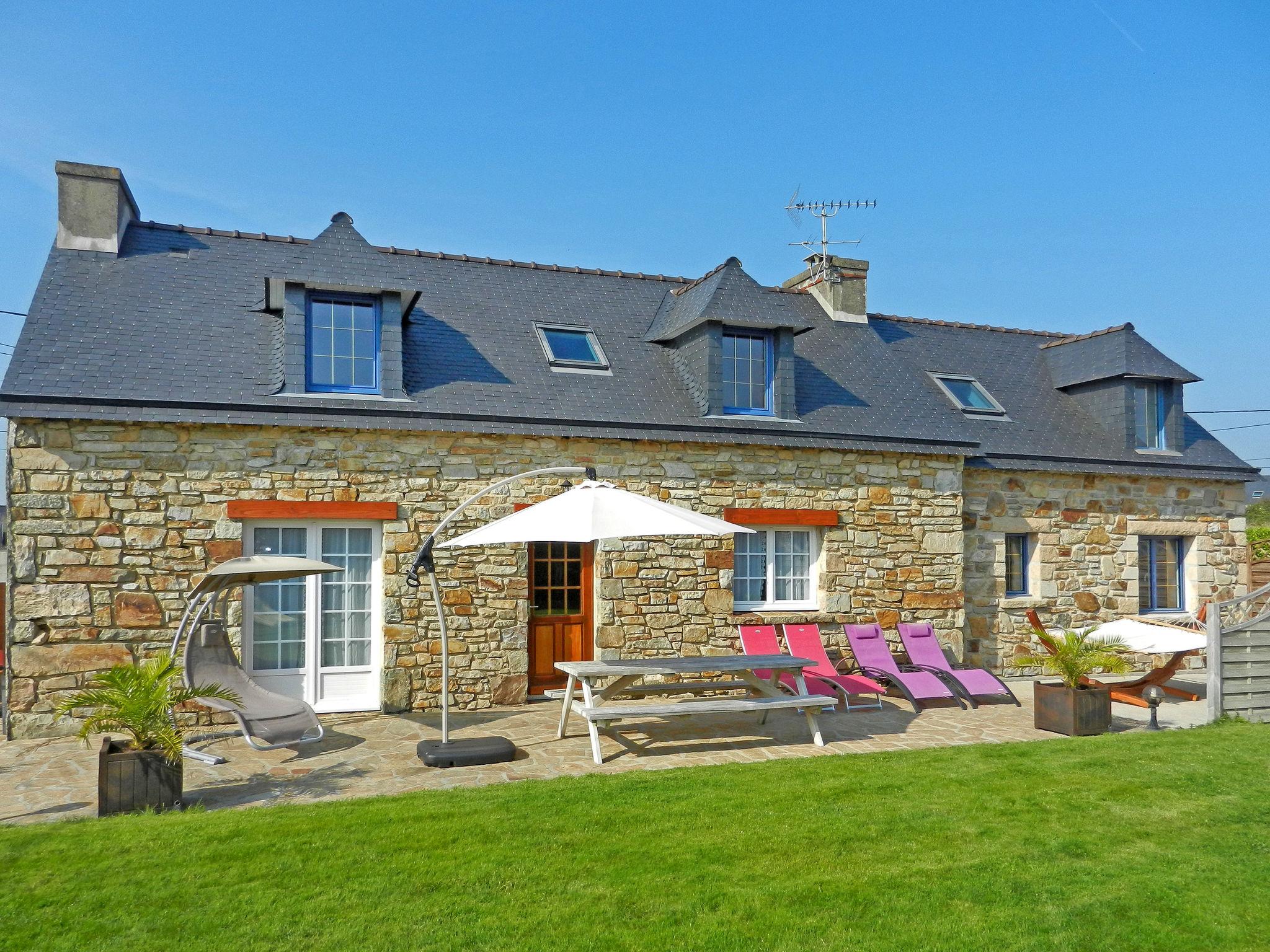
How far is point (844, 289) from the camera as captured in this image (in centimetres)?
1386

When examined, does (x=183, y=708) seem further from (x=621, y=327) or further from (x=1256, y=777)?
(x=1256, y=777)

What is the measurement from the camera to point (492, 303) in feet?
38.8

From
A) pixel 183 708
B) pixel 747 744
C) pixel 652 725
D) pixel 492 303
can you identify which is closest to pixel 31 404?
pixel 183 708

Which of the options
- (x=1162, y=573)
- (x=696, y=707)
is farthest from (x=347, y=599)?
(x=1162, y=573)

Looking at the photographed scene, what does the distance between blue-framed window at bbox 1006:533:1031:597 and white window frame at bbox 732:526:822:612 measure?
3.21m

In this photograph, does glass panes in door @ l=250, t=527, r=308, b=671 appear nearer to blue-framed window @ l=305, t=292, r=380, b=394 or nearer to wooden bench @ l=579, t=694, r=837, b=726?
blue-framed window @ l=305, t=292, r=380, b=394

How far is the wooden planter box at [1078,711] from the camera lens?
8320mm

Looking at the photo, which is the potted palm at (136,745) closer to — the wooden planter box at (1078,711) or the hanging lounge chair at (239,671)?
the hanging lounge chair at (239,671)

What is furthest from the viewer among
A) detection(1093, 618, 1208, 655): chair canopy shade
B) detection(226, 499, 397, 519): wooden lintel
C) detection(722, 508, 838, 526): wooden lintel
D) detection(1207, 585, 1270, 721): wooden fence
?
detection(722, 508, 838, 526): wooden lintel

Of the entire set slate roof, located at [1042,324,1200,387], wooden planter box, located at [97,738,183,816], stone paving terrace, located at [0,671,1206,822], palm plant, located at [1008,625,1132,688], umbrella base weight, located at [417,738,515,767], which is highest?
slate roof, located at [1042,324,1200,387]

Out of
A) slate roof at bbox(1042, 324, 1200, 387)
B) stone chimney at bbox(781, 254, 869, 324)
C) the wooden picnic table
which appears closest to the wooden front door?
the wooden picnic table

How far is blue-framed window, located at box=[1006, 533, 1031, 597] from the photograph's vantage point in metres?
12.8

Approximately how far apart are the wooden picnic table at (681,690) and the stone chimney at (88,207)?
726 centimetres

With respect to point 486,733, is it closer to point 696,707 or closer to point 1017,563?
point 696,707
